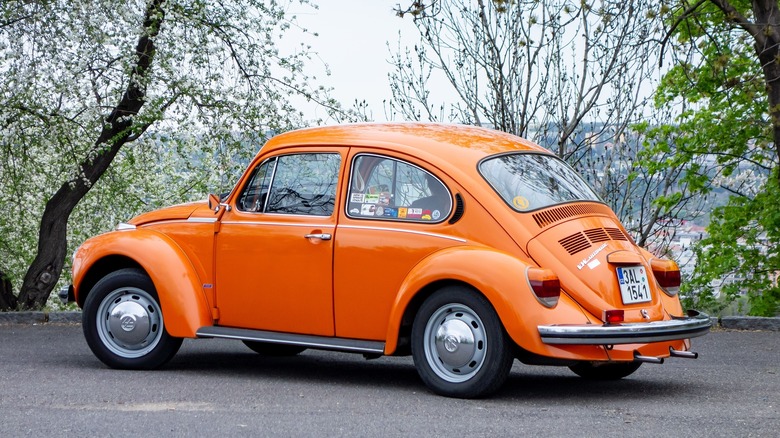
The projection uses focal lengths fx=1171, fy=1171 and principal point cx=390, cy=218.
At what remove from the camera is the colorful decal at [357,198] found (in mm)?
7922

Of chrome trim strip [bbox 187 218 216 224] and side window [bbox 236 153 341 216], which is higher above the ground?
side window [bbox 236 153 341 216]

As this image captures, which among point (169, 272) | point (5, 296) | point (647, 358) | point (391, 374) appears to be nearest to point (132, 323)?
point (169, 272)

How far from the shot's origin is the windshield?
297 inches

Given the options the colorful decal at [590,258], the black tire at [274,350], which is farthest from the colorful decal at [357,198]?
the black tire at [274,350]

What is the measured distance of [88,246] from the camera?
902 cm

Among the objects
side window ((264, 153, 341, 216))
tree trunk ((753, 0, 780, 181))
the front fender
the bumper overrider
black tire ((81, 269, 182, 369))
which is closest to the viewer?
the bumper overrider

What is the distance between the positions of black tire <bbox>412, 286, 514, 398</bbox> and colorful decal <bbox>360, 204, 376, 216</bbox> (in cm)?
85

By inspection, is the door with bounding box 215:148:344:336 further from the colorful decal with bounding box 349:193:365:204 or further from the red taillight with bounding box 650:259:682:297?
the red taillight with bounding box 650:259:682:297

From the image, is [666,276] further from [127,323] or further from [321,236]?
[127,323]

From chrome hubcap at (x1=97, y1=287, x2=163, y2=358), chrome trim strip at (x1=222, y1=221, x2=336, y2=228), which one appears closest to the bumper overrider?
chrome trim strip at (x1=222, y1=221, x2=336, y2=228)

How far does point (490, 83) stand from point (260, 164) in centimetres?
783

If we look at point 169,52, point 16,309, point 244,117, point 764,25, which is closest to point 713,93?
point 764,25

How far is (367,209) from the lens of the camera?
7863mm

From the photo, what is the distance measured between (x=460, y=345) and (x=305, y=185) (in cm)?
183
